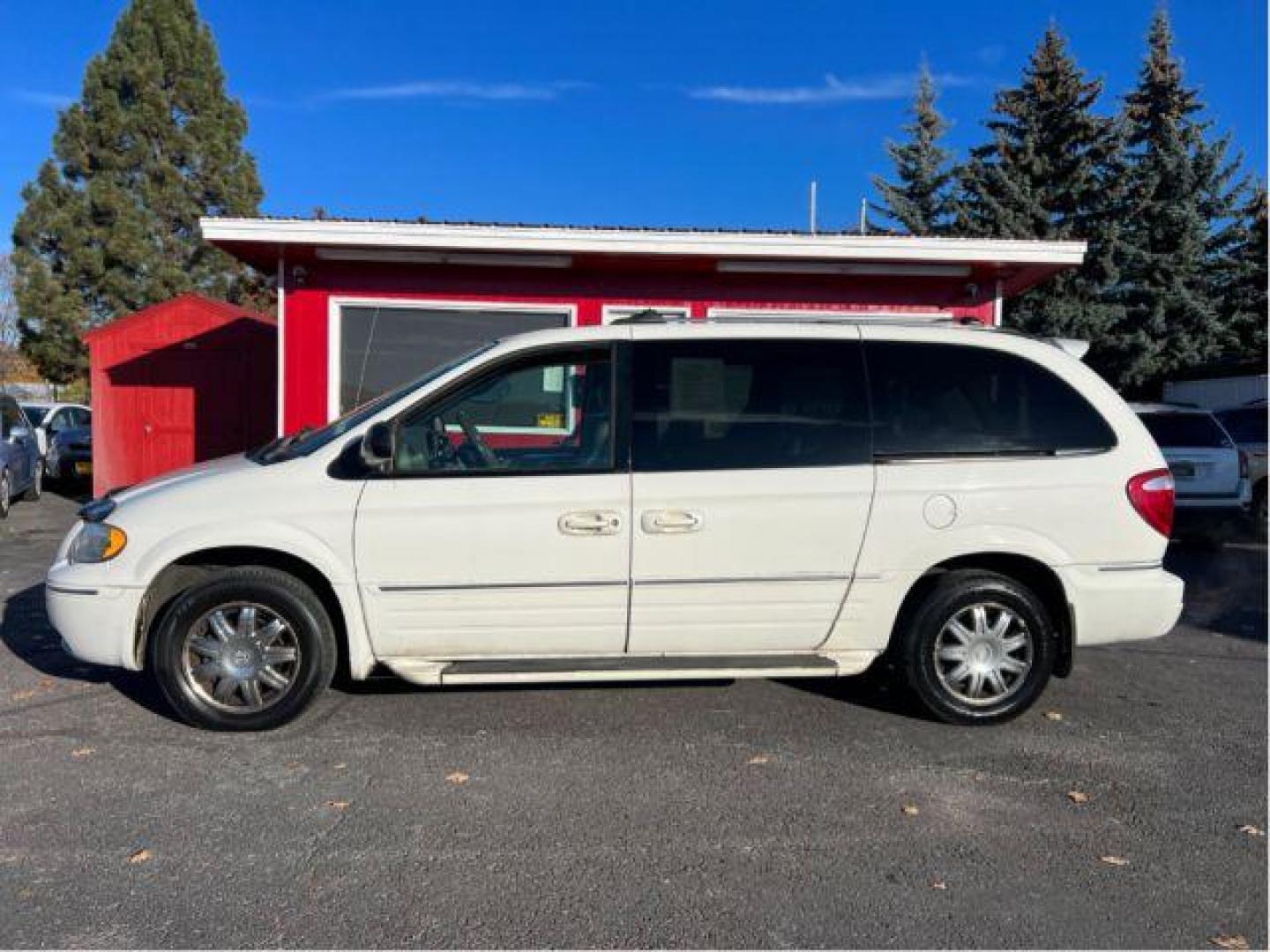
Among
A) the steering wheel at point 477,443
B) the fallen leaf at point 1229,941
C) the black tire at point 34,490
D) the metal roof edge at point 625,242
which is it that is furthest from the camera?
the black tire at point 34,490

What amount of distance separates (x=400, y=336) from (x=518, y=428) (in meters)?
5.86

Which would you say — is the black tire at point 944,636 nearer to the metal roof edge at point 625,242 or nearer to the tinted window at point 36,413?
the metal roof edge at point 625,242

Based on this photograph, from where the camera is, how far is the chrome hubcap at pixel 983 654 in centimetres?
455

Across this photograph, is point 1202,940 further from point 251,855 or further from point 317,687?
point 317,687

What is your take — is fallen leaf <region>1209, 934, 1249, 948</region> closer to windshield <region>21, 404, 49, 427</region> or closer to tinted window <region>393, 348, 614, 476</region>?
tinted window <region>393, 348, 614, 476</region>

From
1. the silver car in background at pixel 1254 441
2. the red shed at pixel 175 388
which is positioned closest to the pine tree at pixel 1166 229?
the silver car in background at pixel 1254 441

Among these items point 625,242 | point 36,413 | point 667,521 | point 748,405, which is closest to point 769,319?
point 748,405

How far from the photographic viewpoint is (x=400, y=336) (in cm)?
1024

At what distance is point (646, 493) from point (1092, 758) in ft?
7.48

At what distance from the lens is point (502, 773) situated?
3.99m

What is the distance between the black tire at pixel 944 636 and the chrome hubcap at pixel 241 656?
2832mm

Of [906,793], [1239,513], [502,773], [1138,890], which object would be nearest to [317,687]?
[502,773]

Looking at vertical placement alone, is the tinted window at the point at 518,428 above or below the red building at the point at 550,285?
below

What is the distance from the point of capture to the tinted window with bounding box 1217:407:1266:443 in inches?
485
